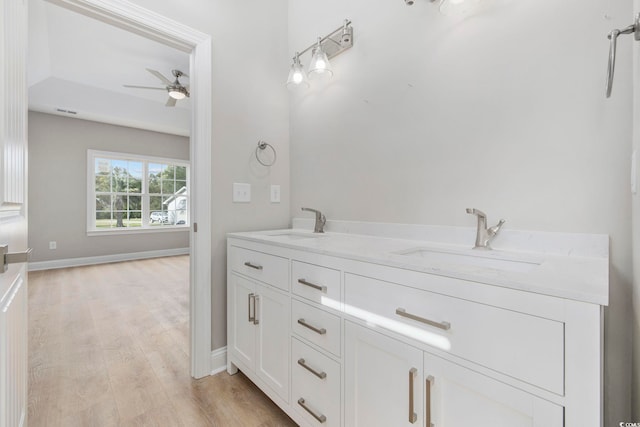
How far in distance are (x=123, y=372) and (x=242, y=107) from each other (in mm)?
1916

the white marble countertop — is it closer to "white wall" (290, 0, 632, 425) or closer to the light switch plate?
"white wall" (290, 0, 632, 425)

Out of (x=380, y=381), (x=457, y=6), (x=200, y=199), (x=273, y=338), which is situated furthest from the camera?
(x=200, y=199)

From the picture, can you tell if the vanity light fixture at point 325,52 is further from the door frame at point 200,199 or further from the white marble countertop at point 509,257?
the white marble countertop at point 509,257

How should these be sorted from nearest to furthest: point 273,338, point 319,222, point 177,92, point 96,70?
point 273,338
point 319,222
point 177,92
point 96,70

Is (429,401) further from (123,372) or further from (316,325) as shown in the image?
(123,372)

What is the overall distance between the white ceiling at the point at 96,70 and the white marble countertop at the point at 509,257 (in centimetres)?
304

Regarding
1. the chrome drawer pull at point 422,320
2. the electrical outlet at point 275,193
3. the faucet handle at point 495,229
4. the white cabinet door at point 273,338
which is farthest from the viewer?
the electrical outlet at point 275,193

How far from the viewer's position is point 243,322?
5.37ft

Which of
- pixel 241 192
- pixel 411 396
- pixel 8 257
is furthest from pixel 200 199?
pixel 411 396

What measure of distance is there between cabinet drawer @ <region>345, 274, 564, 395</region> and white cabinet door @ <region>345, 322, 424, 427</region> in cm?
7

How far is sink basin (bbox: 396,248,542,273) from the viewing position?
996 millimetres

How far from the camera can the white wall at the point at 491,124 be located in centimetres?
97

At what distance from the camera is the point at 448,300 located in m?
0.77

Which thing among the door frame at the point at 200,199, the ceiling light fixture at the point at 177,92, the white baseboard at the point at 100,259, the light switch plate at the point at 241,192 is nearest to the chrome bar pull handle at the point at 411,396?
the door frame at the point at 200,199
